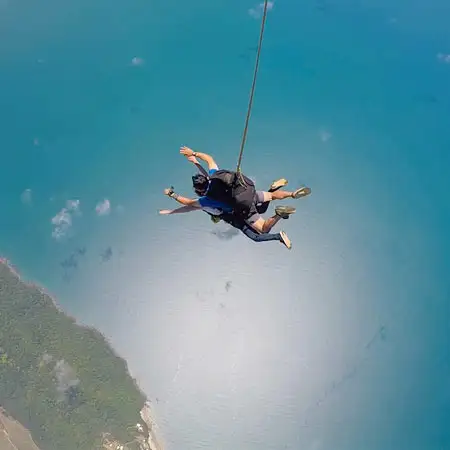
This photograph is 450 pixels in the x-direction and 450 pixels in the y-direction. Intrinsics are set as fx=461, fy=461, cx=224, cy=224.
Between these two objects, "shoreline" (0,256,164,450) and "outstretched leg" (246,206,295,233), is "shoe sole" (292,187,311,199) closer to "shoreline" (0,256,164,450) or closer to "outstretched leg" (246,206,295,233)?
Answer: "outstretched leg" (246,206,295,233)

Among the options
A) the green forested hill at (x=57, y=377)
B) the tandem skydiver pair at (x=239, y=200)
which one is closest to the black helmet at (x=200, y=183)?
the tandem skydiver pair at (x=239, y=200)

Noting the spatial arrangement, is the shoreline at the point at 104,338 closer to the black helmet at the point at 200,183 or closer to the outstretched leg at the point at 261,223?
the outstretched leg at the point at 261,223

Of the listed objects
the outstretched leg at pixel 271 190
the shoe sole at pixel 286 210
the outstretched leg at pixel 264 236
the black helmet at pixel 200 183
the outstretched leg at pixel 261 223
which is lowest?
the black helmet at pixel 200 183

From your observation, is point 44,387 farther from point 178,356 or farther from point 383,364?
point 383,364

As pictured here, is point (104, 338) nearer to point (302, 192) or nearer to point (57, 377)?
point (57, 377)

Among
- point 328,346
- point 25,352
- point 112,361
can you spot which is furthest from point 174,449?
point 25,352
